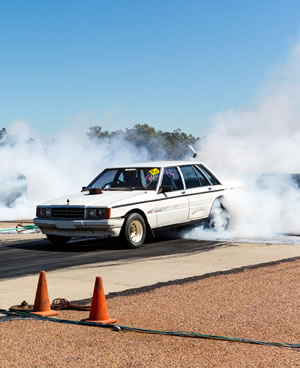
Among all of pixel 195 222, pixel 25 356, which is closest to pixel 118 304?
pixel 25 356

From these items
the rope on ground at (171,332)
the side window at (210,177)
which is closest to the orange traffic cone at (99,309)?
the rope on ground at (171,332)

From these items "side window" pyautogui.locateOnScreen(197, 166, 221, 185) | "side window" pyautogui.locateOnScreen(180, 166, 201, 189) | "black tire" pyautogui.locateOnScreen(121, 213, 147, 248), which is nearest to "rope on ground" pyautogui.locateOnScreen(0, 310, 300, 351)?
"black tire" pyautogui.locateOnScreen(121, 213, 147, 248)

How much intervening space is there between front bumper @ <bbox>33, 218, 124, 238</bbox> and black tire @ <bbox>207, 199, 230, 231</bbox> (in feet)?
8.65

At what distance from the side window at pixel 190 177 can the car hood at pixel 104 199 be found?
3.56ft

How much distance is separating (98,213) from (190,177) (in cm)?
264

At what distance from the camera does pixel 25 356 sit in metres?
4.77

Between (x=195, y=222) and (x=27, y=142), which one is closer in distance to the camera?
(x=195, y=222)

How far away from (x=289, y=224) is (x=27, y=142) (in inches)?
619

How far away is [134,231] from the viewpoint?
11.7 metres

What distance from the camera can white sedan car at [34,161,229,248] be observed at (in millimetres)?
11281

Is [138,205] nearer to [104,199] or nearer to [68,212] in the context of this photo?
[104,199]

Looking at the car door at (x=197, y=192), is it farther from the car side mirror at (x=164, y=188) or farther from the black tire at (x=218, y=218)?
the car side mirror at (x=164, y=188)

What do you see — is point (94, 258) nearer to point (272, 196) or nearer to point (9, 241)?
point (9, 241)

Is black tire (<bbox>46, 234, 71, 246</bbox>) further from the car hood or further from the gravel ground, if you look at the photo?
the gravel ground
